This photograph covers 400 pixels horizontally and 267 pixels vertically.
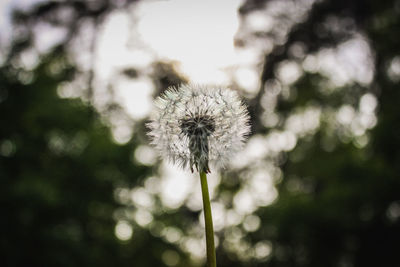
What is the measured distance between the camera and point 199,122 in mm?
2311

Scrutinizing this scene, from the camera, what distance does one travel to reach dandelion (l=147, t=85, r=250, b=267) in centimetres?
223

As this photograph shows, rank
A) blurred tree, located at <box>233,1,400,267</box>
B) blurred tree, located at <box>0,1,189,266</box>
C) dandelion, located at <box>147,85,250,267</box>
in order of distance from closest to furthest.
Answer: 1. dandelion, located at <box>147,85,250,267</box>
2. blurred tree, located at <box>233,1,400,267</box>
3. blurred tree, located at <box>0,1,189,266</box>

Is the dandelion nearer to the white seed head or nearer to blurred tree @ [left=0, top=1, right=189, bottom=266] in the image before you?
the white seed head

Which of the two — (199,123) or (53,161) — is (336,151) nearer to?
(53,161)

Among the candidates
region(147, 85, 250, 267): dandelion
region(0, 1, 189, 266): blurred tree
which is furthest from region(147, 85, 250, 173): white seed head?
region(0, 1, 189, 266): blurred tree

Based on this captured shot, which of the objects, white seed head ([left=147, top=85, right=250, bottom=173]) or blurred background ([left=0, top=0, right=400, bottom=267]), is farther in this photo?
blurred background ([left=0, top=0, right=400, bottom=267])

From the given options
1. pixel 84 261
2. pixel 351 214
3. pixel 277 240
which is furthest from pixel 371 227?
pixel 84 261

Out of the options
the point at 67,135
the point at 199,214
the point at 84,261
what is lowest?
the point at 84,261

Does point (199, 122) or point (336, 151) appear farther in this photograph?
point (336, 151)

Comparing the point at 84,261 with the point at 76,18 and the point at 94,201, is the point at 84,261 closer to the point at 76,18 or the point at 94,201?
the point at 94,201

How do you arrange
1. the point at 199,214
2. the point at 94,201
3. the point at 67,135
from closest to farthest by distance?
the point at 67,135, the point at 199,214, the point at 94,201

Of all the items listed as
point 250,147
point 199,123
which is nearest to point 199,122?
point 199,123

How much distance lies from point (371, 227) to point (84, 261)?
1314cm

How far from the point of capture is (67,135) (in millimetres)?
21781
